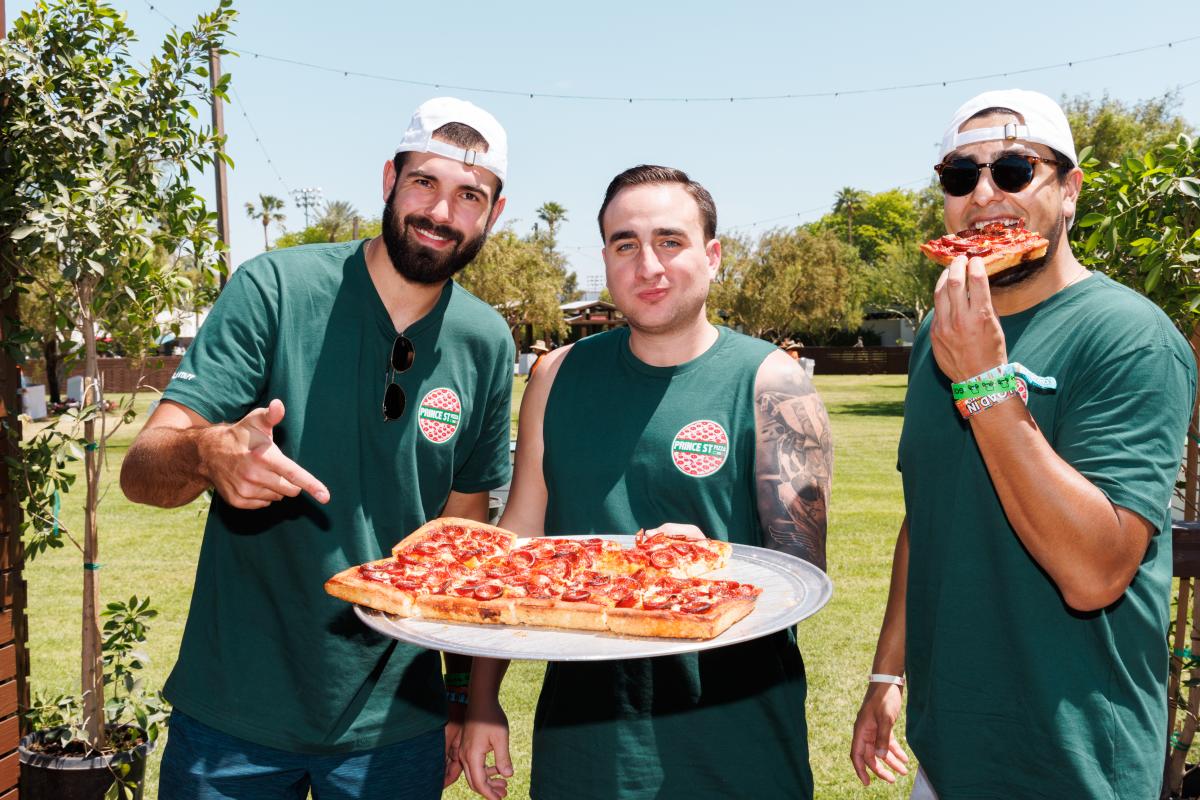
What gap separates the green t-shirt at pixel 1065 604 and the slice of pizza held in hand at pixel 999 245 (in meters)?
0.18

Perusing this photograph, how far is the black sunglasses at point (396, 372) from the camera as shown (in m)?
3.58

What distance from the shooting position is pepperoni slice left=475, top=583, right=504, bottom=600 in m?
3.31

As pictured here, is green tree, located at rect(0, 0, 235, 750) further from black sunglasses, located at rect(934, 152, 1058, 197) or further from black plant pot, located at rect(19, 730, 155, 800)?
black sunglasses, located at rect(934, 152, 1058, 197)

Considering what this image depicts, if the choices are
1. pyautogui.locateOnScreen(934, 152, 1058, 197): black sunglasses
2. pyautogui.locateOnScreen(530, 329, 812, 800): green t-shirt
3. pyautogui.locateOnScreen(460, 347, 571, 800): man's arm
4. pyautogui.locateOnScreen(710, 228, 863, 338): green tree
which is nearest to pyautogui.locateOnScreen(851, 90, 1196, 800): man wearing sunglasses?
pyautogui.locateOnScreen(934, 152, 1058, 197): black sunglasses

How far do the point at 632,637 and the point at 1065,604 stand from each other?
4.23ft

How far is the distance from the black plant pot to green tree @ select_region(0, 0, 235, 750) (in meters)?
0.21

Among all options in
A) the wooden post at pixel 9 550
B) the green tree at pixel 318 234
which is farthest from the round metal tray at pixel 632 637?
the green tree at pixel 318 234

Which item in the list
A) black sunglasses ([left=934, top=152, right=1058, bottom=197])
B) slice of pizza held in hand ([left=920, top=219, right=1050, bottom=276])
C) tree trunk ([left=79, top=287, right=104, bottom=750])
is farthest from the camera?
tree trunk ([left=79, top=287, right=104, bottom=750])

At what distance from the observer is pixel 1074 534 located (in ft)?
8.41

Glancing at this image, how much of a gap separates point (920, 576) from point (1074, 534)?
68cm

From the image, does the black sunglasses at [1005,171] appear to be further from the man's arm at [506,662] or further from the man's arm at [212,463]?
the man's arm at [212,463]

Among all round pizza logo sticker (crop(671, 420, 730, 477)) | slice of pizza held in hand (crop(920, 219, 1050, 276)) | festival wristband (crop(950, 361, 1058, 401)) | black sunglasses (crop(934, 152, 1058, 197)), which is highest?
black sunglasses (crop(934, 152, 1058, 197))

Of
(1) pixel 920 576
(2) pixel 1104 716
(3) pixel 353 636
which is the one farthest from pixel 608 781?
(2) pixel 1104 716

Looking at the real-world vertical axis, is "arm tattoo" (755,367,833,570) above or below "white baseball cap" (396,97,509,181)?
below
